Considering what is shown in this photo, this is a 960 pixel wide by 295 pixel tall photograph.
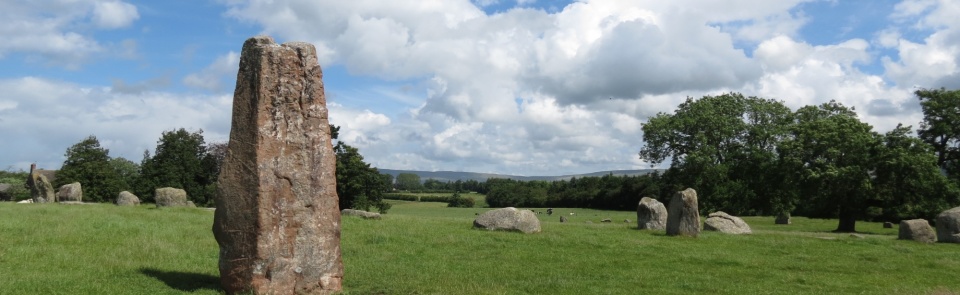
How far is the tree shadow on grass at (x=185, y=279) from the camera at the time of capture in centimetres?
1278

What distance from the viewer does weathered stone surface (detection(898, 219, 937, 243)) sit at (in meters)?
30.2

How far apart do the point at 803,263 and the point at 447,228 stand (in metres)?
12.7

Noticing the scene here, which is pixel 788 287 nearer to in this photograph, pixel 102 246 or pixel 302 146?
pixel 302 146

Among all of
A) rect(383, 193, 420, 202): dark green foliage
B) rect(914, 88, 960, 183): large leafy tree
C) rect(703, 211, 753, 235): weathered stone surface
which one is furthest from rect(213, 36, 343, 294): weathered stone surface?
rect(383, 193, 420, 202): dark green foliage

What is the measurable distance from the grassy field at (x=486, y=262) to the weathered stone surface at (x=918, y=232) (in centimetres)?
445

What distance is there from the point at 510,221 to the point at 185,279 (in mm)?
15099

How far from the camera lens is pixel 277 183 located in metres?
11.9

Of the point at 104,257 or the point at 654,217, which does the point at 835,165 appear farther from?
the point at 104,257

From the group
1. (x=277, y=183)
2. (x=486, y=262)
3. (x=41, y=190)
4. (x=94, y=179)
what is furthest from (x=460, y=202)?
(x=277, y=183)

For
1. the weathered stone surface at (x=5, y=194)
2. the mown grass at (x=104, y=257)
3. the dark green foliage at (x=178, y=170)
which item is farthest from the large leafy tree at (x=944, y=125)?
the weathered stone surface at (x=5, y=194)

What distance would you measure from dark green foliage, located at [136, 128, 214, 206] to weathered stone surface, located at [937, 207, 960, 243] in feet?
194

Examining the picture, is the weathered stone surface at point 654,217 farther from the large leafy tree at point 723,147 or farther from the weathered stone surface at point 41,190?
the weathered stone surface at point 41,190

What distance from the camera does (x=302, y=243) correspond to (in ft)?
39.7

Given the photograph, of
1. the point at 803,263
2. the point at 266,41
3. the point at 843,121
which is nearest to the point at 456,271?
the point at 266,41
